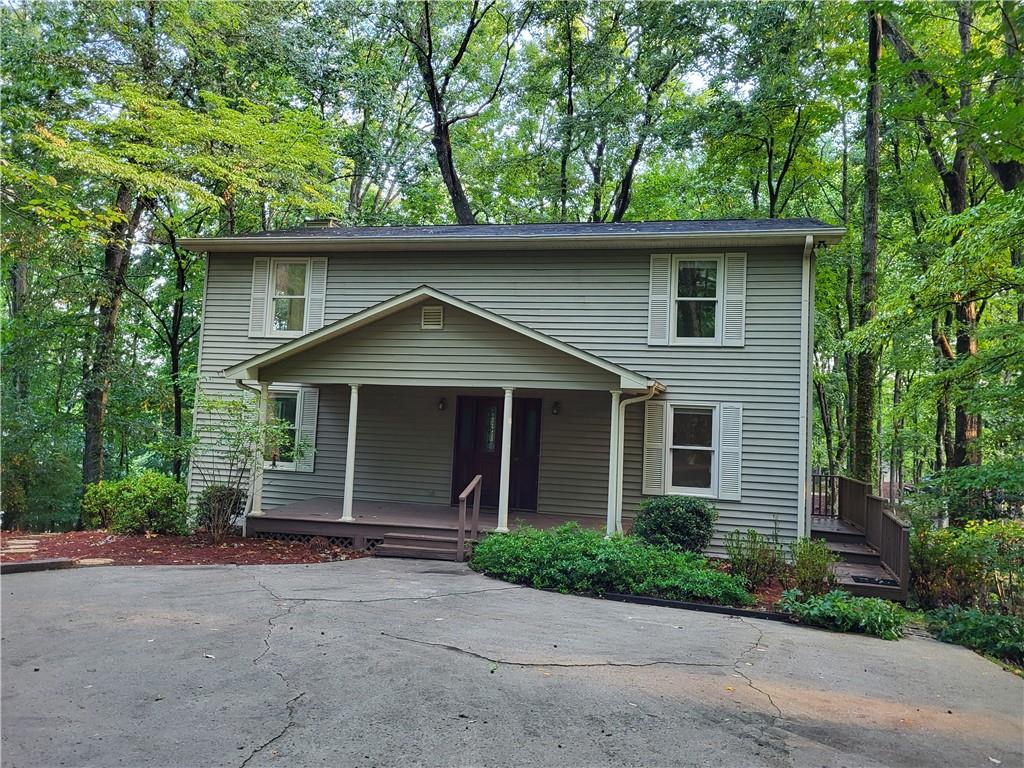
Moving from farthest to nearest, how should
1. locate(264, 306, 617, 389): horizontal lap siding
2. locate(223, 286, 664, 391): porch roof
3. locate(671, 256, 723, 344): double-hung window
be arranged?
locate(671, 256, 723, 344): double-hung window < locate(264, 306, 617, 389): horizontal lap siding < locate(223, 286, 664, 391): porch roof

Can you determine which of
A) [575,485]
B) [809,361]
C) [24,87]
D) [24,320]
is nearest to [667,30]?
[809,361]

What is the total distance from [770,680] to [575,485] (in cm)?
669

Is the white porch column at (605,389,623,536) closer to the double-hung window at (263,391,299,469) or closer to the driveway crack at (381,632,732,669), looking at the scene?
the driveway crack at (381,632,732,669)

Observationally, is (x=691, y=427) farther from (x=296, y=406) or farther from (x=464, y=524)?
(x=296, y=406)

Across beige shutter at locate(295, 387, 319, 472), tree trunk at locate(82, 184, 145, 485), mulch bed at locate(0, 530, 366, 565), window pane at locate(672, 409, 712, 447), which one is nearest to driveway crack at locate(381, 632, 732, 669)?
mulch bed at locate(0, 530, 366, 565)

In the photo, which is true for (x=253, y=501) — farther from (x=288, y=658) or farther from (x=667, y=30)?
(x=667, y=30)

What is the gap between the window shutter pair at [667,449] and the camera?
34.0 ft

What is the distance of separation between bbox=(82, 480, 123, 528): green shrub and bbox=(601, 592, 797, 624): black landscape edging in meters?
8.64

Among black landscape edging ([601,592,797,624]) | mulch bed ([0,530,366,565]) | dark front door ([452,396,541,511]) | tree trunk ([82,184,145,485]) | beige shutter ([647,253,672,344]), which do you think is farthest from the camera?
tree trunk ([82,184,145,485])

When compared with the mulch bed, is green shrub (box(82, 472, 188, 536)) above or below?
above

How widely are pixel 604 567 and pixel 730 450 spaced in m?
3.85

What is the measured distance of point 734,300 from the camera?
34.8ft

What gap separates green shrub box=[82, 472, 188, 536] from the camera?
10305 millimetres

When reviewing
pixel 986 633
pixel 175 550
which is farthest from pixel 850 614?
pixel 175 550
